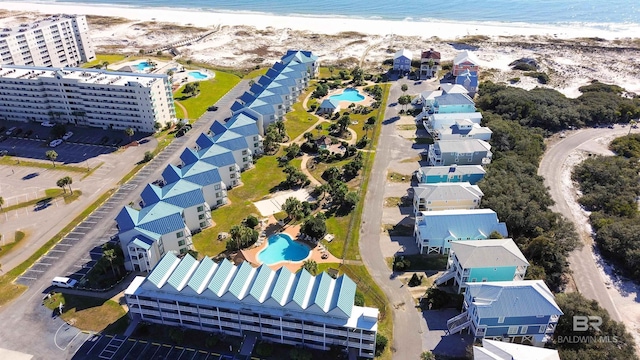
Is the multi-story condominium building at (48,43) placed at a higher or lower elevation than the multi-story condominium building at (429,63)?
higher

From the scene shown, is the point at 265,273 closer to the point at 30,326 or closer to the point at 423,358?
the point at 423,358

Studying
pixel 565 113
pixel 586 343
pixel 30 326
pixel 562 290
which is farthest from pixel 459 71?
pixel 30 326

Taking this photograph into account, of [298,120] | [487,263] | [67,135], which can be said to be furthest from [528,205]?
[67,135]

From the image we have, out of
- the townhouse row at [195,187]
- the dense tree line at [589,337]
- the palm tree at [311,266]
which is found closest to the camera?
the dense tree line at [589,337]

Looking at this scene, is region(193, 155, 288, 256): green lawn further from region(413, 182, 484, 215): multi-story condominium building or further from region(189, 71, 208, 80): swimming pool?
region(189, 71, 208, 80): swimming pool

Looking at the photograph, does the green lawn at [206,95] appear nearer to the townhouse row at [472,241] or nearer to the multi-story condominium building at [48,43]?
the multi-story condominium building at [48,43]

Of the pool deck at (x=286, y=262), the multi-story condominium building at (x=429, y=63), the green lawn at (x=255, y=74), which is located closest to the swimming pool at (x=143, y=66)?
the green lawn at (x=255, y=74)

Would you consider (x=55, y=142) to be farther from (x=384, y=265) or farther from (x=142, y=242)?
(x=384, y=265)

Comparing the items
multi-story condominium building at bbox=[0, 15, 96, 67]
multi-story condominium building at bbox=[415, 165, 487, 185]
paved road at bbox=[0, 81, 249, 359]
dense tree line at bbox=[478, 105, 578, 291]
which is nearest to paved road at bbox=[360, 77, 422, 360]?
multi-story condominium building at bbox=[415, 165, 487, 185]
